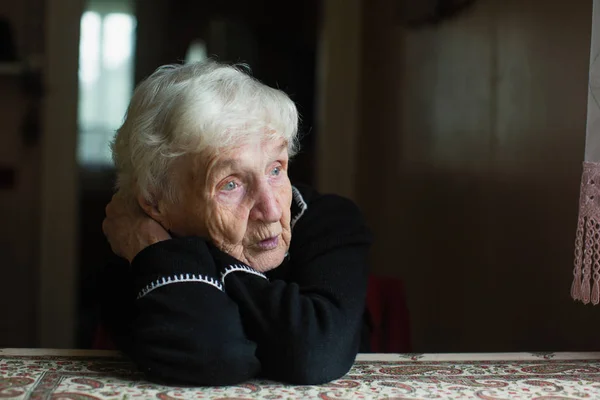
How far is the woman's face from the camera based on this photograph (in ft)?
3.77

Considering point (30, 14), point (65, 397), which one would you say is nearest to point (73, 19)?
point (30, 14)

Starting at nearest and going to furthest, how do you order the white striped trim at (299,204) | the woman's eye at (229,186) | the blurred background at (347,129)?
1. the woman's eye at (229,186)
2. the white striped trim at (299,204)
3. the blurred background at (347,129)

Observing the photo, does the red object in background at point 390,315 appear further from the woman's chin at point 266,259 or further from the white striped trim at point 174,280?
the white striped trim at point 174,280

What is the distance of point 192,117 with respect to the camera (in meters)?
1.13

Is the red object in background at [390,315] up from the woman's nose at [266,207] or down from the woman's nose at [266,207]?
down

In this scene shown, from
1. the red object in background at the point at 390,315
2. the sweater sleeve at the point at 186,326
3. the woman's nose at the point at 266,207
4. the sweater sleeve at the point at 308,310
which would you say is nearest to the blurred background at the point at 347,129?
the red object in background at the point at 390,315

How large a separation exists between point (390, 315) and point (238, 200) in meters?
0.91

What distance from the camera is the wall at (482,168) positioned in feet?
6.29

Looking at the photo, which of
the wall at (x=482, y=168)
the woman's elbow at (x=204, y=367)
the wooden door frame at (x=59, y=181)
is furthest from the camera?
the wooden door frame at (x=59, y=181)

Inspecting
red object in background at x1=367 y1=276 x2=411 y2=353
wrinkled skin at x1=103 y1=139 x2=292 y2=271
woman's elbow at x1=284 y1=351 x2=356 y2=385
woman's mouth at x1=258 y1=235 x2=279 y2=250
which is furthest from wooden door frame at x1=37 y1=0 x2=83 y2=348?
woman's elbow at x1=284 y1=351 x2=356 y2=385

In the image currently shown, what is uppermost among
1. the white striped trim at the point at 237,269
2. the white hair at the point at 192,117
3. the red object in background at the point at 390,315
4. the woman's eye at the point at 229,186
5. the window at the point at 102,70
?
the window at the point at 102,70

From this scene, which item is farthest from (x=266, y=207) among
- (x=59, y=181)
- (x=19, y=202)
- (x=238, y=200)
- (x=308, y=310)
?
(x=19, y=202)

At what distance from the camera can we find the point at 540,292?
2.05 metres

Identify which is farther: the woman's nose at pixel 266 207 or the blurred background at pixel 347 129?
the blurred background at pixel 347 129
